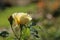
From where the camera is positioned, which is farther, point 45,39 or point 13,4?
point 13,4

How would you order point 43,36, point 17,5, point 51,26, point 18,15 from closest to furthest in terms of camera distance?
point 18,15, point 43,36, point 51,26, point 17,5

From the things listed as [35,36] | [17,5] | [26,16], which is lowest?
[17,5]

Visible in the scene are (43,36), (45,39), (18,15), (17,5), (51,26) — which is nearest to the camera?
(18,15)

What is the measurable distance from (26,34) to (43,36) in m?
1.13

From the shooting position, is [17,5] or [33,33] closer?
[33,33]

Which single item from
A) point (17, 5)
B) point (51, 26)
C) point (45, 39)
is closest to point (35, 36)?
point (45, 39)

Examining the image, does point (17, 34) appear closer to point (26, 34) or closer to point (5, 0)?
point (26, 34)

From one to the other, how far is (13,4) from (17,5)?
0.71ft

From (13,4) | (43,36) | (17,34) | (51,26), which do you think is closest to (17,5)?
(13,4)

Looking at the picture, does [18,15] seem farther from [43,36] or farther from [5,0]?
[5,0]

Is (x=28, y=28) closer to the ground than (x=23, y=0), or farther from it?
farther from it

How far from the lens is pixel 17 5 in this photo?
10344 millimetres

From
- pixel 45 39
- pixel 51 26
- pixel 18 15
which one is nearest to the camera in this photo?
pixel 18 15

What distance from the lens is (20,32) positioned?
1.43 meters
